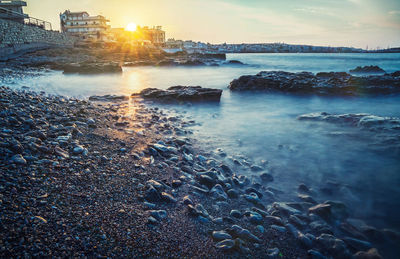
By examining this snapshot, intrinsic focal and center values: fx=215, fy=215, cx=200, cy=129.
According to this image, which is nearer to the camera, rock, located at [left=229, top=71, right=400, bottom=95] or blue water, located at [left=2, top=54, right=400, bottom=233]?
blue water, located at [left=2, top=54, right=400, bottom=233]

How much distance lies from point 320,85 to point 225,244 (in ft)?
40.0

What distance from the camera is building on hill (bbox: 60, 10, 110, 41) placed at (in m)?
68.9

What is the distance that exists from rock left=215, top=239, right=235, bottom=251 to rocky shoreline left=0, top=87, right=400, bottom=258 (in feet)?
0.04

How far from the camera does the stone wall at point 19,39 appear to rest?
63.1ft

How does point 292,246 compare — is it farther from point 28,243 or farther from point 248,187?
point 28,243

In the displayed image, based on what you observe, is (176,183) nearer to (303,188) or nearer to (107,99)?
(303,188)

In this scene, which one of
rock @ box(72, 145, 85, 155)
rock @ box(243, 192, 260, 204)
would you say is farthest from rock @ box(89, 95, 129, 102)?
rock @ box(243, 192, 260, 204)

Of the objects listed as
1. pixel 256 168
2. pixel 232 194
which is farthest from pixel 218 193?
pixel 256 168

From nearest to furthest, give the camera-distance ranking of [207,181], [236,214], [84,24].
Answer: [236,214], [207,181], [84,24]

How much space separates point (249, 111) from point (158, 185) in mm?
6528

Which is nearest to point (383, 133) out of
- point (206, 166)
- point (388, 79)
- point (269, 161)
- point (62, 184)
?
point (269, 161)

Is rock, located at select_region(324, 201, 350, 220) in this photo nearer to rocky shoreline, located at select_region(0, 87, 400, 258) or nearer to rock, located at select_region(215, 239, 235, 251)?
rocky shoreline, located at select_region(0, 87, 400, 258)

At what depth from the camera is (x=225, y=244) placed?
76.7 inches

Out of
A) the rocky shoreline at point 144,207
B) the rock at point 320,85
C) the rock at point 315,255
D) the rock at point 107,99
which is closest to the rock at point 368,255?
the rocky shoreline at point 144,207
